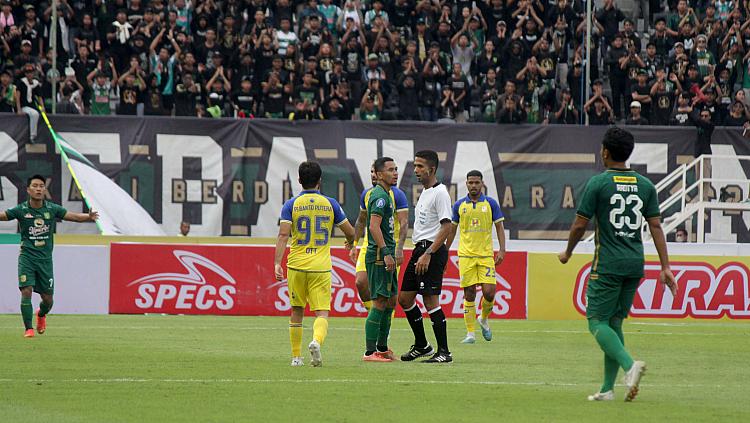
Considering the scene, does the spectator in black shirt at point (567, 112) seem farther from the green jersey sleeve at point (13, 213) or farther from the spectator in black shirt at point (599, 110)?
the green jersey sleeve at point (13, 213)

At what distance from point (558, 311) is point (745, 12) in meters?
10.8

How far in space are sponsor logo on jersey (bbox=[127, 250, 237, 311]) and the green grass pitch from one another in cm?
402

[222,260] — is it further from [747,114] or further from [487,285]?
[747,114]

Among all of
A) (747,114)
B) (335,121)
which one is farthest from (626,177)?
(747,114)

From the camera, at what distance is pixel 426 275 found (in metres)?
14.1

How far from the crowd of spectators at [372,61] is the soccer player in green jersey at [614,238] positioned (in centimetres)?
1698

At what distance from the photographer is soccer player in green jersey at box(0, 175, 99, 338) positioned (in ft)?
57.3

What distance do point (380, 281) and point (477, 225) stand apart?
15.9ft

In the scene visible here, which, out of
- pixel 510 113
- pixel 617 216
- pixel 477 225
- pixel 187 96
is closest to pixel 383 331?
pixel 617 216

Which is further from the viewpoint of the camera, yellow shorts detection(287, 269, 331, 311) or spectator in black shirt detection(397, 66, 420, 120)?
spectator in black shirt detection(397, 66, 420, 120)

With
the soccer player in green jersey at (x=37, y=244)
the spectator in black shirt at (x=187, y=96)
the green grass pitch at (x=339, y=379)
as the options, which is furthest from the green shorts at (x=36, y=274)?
the spectator in black shirt at (x=187, y=96)

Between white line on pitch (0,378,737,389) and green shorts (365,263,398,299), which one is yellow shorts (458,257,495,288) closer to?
green shorts (365,263,398,299)

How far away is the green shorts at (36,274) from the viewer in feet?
57.3

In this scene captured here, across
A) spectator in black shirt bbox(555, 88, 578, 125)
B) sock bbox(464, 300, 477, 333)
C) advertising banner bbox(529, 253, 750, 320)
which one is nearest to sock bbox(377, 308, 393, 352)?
sock bbox(464, 300, 477, 333)
